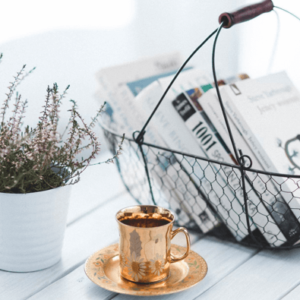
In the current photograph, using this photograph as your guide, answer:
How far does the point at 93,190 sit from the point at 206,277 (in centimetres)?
36

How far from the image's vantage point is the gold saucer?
1.61 ft

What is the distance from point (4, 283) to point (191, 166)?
0.30m

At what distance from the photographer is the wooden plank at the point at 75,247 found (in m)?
0.53

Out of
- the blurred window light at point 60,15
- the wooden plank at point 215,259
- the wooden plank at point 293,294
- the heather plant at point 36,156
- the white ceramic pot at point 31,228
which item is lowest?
the wooden plank at point 293,294

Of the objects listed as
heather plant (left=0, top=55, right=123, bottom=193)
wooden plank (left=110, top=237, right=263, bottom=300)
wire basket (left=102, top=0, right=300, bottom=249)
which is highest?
heather plant (left=0, top=55, right=123, bottom=193)

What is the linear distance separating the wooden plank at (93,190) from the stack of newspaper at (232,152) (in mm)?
161

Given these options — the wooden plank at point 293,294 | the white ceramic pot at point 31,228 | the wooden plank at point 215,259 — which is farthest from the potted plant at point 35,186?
the wooden plank at point 293,294

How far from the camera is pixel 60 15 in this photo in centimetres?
94

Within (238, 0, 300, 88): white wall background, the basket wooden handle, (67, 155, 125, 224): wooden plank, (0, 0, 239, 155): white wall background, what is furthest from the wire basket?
(238, 0, 300, 88): white wall background

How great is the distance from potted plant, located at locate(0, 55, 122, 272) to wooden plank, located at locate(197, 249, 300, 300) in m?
0.21

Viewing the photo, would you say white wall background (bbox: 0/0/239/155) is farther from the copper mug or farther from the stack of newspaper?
the copper mug

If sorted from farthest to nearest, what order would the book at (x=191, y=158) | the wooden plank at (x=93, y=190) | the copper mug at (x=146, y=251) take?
the wooden plank at (x=93, y=190), the book at (x=191, y=158), the copper mug at (x=146, y=251)

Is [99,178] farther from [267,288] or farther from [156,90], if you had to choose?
[267,288]

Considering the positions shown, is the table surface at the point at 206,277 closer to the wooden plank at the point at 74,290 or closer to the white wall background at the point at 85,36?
the wooden plank at the point at 74,290
